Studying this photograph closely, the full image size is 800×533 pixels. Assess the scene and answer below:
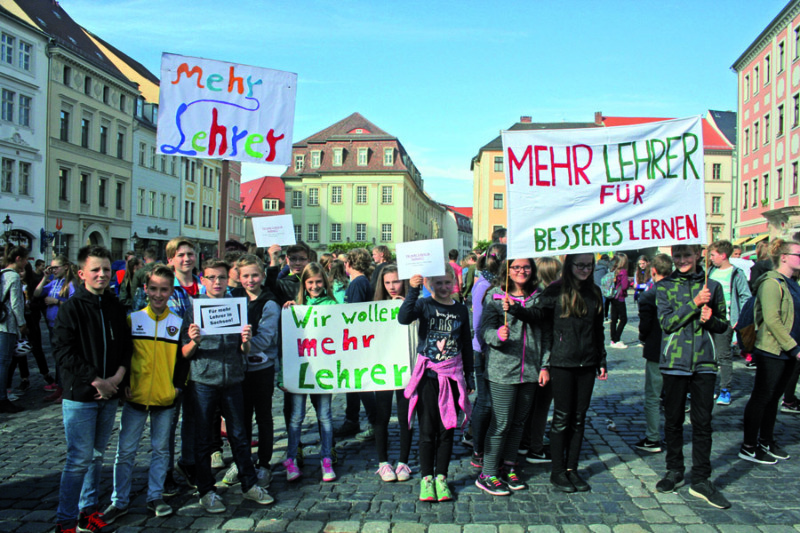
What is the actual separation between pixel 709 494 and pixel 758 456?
50.2 inches

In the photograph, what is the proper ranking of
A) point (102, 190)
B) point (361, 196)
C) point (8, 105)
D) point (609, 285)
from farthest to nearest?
point (361, 196) < point (102, 190) < point (8, 105) < point (609, 285)

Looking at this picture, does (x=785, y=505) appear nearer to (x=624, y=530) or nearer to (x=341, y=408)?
(x=624, y=530)

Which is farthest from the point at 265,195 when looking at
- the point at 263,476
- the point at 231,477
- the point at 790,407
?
the point at 263,476

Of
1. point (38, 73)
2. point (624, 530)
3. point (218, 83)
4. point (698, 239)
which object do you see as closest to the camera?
point (624, 530)

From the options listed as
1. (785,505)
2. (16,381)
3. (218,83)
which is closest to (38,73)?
(16,381)

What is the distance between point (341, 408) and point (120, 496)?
3.47 metres

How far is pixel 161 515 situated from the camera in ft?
13.9

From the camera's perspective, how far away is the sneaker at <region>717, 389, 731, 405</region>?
7398 mm

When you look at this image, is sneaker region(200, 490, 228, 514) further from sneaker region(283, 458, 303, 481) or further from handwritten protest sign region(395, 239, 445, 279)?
handwritten protest sign region(395, 239, 445, 279)

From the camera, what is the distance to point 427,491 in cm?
449

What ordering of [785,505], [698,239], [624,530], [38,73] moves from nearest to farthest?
[624,530]
[785,505]
[698,239]
[38,73]

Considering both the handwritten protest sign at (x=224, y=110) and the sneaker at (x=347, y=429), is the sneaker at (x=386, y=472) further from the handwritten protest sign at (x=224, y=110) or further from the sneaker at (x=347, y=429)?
the handwritten protest sign at (x=224, y=110)

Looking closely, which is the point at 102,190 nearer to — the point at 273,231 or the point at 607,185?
the point at 273,231

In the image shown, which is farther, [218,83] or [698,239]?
[218,83]
